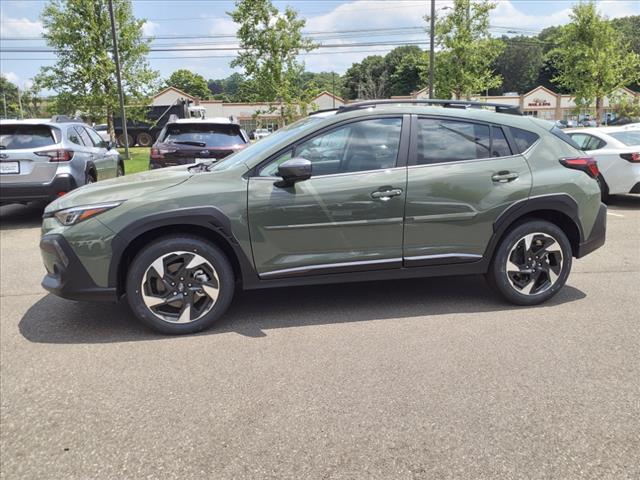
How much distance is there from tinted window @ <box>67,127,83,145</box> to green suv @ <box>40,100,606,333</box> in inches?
193

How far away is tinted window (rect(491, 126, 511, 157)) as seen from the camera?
434cm

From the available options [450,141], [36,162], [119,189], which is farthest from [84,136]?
[450,141]

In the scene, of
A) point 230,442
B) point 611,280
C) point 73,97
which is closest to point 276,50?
point 73,97

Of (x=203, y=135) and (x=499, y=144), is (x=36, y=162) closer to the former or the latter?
(x=203, y=135)

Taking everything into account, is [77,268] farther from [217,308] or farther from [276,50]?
[276,50]

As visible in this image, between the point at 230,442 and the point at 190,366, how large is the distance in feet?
3.07

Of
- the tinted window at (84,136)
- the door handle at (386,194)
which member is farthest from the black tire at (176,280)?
the tinted window at (84,136)

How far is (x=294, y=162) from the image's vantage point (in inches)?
150

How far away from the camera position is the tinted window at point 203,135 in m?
9.01

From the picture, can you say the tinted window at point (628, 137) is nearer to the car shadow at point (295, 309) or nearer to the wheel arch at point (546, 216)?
the car shadow at point (295, 309)

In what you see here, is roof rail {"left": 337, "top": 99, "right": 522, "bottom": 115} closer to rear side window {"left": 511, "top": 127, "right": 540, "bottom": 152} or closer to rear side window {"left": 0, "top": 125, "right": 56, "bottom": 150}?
rear side window {"left": 511, "top": 127, "right": 540, "bottom": 152}

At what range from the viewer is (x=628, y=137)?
9.51 m

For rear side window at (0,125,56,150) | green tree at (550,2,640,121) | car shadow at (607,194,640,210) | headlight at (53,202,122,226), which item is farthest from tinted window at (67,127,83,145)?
green tree at (550,2,640,121)

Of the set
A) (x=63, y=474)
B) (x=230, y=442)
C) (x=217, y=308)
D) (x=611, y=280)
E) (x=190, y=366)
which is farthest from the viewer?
(x=611, y=280)
